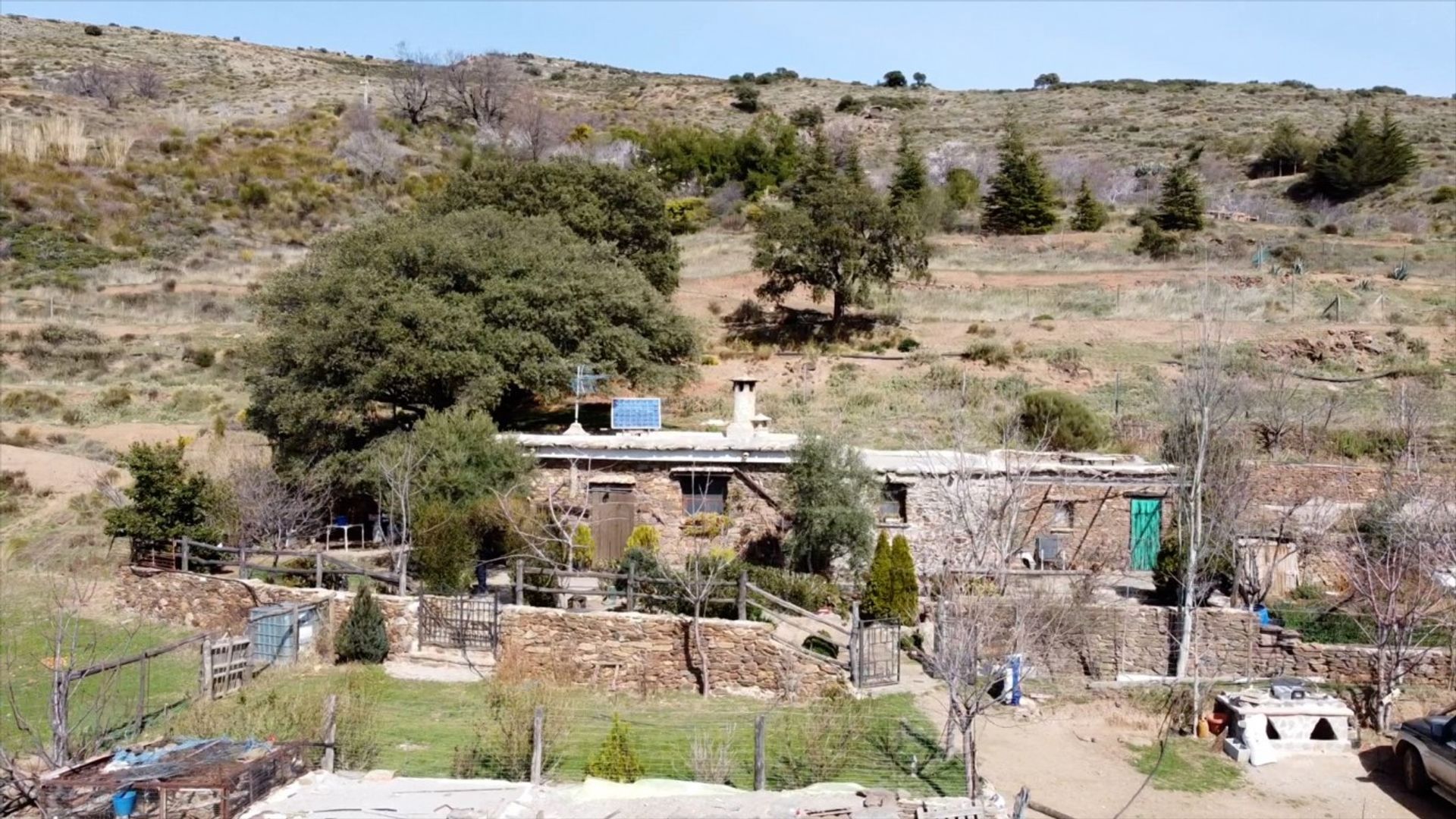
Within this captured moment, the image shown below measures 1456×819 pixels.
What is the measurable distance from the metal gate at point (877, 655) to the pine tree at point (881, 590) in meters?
1.19

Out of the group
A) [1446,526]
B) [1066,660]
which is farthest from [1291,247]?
[1066,660]

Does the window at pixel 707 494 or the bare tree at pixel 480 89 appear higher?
the bare tree at pixel 480 89

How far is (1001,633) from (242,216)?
51.0 meters

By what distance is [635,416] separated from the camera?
23.6 metres

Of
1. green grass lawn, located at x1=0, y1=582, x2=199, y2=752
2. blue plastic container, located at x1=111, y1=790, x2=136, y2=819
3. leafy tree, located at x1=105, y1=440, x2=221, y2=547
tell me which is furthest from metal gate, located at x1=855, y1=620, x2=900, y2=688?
leafy tree, located at x1=105, y1=440, x2=221, y2=547

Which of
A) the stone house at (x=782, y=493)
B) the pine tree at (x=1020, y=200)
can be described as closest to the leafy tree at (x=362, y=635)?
the stone house at (x=782, y=493)

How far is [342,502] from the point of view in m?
23.6

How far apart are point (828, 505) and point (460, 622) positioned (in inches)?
261

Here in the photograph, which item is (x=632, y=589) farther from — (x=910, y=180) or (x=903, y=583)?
(x=910, y=180)

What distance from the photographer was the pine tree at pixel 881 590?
17562mm

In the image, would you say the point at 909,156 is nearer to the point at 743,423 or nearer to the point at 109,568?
the point at 743,423

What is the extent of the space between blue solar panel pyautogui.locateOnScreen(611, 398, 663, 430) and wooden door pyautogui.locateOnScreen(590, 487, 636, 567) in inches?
67.6

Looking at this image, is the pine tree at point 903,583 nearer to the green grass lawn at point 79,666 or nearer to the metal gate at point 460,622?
the metal gate at point 460,622

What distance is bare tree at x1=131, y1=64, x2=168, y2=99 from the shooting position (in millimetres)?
75688
